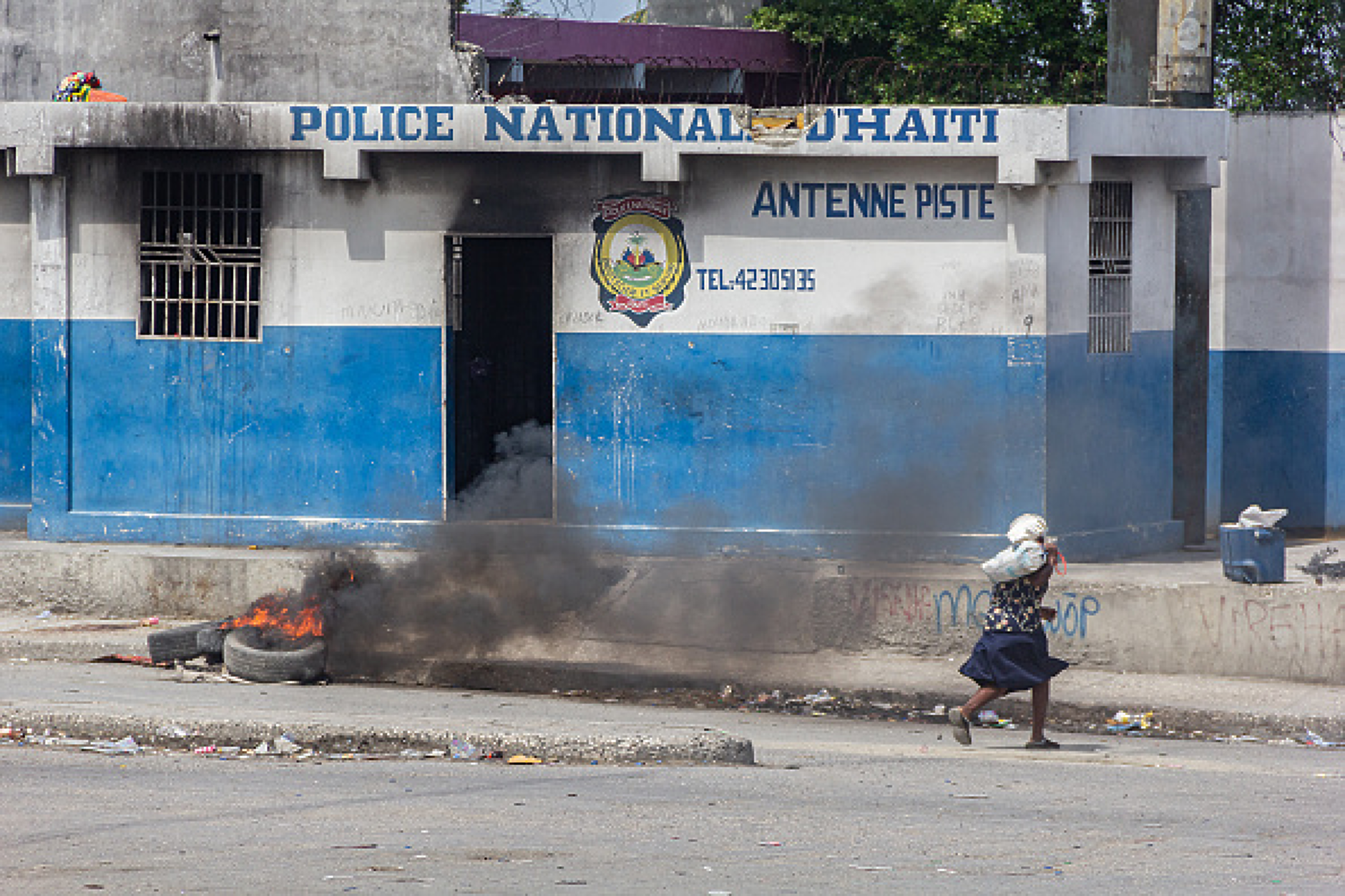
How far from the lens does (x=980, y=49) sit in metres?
24.9

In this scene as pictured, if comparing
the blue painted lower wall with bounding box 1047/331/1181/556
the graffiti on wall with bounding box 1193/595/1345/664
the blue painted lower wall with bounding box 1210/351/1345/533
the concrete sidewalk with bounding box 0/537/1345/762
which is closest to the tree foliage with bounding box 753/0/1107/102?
the blue painted lower wall with bounding box 1210/351/1345/533

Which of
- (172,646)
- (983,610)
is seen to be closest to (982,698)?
Result: (983,610)

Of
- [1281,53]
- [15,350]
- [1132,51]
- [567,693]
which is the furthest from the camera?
[1281,53]

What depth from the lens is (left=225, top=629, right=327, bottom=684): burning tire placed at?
11234 millimetres

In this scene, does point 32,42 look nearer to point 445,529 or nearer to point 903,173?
point 445,529

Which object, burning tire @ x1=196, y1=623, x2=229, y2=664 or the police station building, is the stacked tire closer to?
burning tire @ x1=196, y1=623, x2=229, y2=664

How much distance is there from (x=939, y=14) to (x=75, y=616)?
16.5 metres

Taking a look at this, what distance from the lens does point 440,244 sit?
43.0ft

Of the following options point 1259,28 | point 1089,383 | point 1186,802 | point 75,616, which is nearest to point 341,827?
point 1186,802

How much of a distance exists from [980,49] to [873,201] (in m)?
13.3

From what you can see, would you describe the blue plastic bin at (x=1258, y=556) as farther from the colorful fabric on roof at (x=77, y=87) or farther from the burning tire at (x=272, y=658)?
the colorful fabric on roof at (x=77, y=87)

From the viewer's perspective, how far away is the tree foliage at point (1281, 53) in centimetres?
2192

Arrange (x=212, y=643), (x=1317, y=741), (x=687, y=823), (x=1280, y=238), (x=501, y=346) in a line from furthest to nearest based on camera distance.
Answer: (x=1280, y=238) → (x=501, y=346) → (x=212, y=643) → (x=1317, y=741) → (x=687, y=823)

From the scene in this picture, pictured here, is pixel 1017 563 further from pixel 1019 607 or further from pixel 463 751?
pixel 463 751
